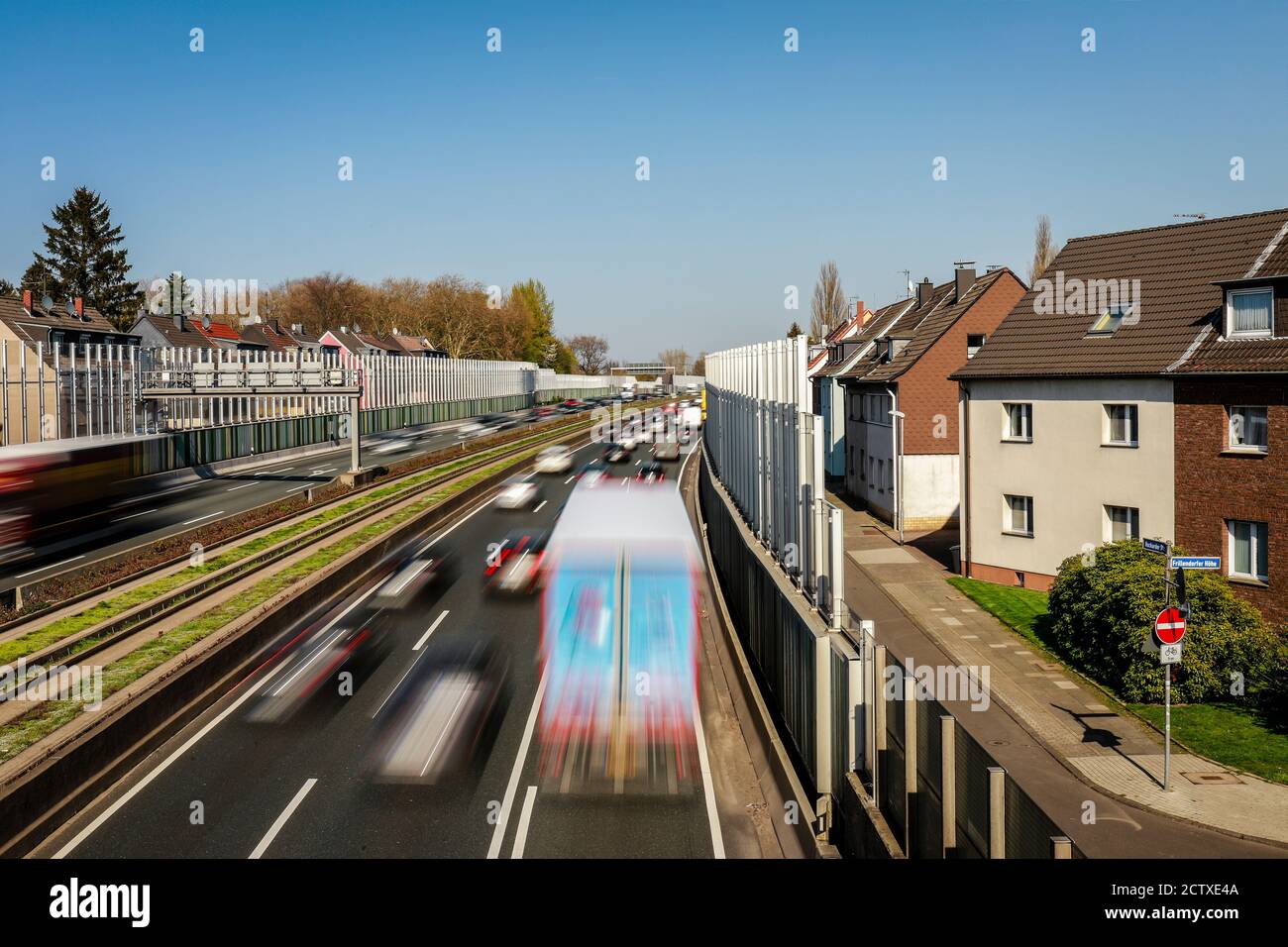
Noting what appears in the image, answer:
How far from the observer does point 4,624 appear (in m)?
19.7

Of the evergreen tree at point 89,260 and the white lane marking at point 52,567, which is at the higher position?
the evergreen tree at point 89,260

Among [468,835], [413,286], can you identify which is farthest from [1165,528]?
[413,286]

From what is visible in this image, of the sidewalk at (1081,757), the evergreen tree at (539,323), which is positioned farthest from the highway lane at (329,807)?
the evergreen tree at (539,323)

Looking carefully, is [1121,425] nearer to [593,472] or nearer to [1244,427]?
[1244,427]

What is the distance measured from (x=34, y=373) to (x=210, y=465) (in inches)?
438

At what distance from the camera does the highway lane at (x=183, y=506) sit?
1146 inches

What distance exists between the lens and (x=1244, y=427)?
24.4 metres

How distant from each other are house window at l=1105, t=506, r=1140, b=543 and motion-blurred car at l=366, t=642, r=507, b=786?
18.8 m

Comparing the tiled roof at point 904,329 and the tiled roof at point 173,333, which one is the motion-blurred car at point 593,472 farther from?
the tiled roof at point 173,333

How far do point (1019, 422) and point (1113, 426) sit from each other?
380 cm

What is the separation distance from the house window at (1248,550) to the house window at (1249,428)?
1884 mm

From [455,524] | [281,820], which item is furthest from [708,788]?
[455,524]

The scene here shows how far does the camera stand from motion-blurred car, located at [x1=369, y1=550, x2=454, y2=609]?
77.7ft
